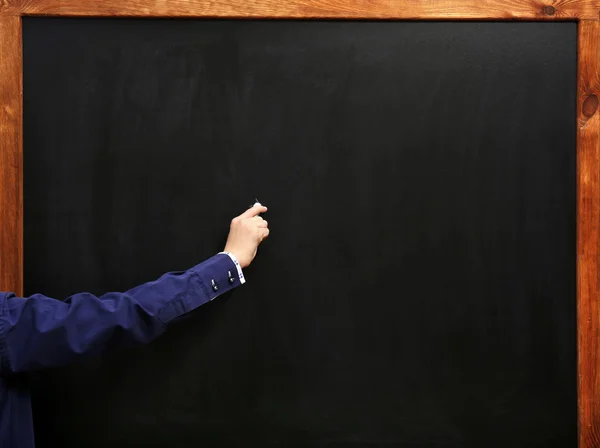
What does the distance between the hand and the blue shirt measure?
0.37 feet

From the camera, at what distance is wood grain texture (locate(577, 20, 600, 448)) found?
1156mm

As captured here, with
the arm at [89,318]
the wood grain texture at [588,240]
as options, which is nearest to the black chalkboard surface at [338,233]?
the wood grain texture at [588,240]

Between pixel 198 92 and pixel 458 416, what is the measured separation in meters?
0.88

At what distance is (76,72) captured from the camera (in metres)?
1.15

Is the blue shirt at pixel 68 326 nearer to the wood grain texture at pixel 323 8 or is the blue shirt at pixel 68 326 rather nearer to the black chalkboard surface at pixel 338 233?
the black chalkboard surface at pixel 338 233

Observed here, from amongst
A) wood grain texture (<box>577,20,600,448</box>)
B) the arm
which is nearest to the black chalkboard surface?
wood grain texture (<box>577,20,600,448</box>)

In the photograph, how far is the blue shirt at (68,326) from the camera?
86cm

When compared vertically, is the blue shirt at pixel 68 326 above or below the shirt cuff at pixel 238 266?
below

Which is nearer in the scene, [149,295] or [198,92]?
[149,295]

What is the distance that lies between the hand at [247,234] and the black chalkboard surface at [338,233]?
0.12ft

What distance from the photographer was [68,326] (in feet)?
2.86

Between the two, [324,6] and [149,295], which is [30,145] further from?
[324,6]

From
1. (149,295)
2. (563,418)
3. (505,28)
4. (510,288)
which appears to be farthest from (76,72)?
(563,418)

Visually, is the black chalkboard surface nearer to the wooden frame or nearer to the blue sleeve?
the wooden frame
